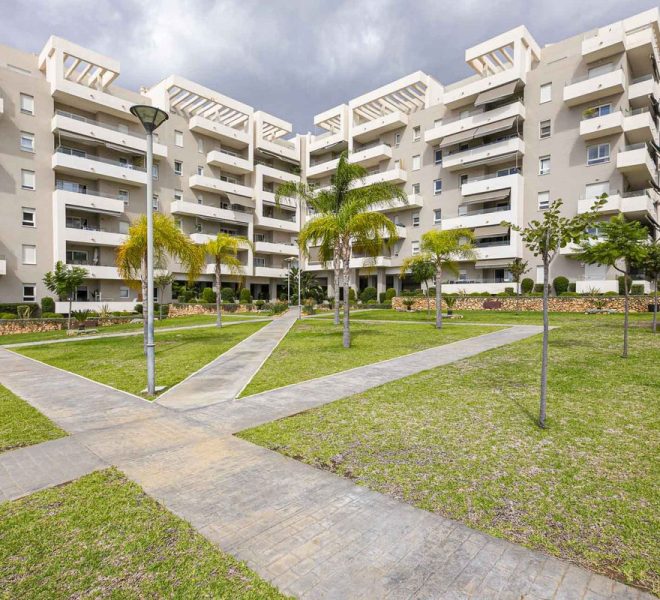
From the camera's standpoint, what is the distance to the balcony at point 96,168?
34.0 metres

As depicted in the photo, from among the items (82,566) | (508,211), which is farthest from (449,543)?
(508,211)

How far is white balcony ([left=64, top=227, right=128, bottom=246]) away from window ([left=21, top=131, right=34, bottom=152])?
707cm

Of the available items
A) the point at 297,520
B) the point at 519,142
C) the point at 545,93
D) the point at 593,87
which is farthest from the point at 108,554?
the point at 545,93

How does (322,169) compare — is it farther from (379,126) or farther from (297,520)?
(297,520)

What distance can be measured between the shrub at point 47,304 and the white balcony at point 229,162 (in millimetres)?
22263

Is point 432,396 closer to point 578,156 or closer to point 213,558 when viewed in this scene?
point 213,558

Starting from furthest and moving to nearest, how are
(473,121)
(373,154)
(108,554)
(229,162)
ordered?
(373,154) → (229,162) → (473,121) → (108,554)

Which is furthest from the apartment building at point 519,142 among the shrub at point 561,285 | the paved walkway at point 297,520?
the paved walkway at point 297,520

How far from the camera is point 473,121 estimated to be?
38938 millimetres

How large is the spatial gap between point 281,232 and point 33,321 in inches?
1264

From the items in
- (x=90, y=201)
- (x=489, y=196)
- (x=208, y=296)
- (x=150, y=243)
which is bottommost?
(x=208, y=296)

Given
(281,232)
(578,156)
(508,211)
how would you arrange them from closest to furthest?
(578,156) → (508,211) → (281,232)

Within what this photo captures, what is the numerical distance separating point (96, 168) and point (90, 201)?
10.0ft

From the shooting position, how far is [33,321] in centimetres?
2592
